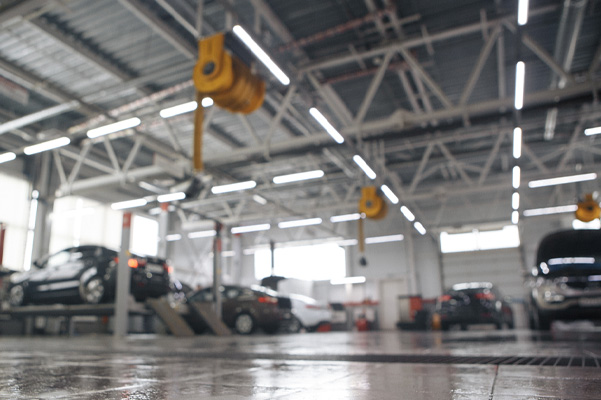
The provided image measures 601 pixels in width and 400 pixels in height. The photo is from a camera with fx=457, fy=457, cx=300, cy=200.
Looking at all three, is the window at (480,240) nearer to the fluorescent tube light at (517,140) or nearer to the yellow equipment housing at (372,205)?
the fluorescent tube light at (517,140)

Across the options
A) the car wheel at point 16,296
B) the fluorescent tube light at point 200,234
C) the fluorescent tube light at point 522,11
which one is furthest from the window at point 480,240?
the car wheel at point 16,296

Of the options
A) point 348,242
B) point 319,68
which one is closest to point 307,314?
point 319,68

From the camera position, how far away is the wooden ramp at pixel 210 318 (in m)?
8.99

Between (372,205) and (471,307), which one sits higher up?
(372,205)

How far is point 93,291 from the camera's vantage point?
8.34 m

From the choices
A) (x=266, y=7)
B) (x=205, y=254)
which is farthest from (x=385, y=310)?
(x=266, y=7)

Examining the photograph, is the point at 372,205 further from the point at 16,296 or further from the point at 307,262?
the point at 307,262

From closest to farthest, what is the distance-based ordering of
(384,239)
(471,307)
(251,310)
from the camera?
(251,310)
(471,307)
(384,239)

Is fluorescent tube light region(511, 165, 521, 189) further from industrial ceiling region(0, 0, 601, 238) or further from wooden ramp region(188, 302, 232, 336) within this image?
wooden ramp region(188, 302, 232, 336)

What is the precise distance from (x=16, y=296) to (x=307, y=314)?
23.1 feet

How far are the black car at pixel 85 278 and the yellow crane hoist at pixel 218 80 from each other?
447cm

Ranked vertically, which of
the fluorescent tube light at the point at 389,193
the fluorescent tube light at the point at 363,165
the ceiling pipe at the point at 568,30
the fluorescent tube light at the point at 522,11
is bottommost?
the fluorescent tube light at the point at 389,193

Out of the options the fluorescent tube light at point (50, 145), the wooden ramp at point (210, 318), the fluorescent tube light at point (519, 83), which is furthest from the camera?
the fluorescent tube light at point (50, 145)

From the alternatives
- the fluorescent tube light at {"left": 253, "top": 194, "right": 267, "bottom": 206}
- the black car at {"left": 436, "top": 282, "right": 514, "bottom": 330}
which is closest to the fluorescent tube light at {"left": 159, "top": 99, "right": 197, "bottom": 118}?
the black car at {"left": 436, "top": 282, "right": 514, "bottom": 330}
